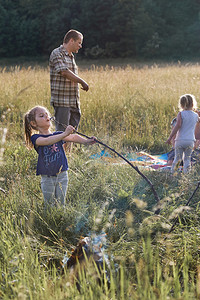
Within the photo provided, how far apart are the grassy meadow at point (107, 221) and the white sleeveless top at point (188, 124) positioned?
0.60m

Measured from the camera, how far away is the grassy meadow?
1.71 meters

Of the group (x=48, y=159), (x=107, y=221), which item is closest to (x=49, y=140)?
(x=48, y=159)

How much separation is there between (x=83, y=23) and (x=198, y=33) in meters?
11.9

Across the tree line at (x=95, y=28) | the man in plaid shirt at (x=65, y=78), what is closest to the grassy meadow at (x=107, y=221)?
the man in plaid shirt at (x=65, y=78)

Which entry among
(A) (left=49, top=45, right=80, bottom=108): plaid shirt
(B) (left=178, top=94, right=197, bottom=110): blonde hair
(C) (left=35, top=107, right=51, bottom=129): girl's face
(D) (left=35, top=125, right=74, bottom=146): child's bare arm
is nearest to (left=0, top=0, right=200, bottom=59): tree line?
(A) (left=49, top=45, right=80, bottom=108): plaid shirt

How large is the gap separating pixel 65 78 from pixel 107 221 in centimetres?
301

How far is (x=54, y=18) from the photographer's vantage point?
38.6 metres

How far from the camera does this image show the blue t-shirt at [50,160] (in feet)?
9.91

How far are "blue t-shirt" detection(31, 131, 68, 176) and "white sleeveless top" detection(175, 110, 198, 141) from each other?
2.02 meters

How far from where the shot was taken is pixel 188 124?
461cm

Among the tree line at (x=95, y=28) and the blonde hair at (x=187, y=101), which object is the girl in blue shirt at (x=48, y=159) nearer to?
the blonde hair at (x=187, y=101)

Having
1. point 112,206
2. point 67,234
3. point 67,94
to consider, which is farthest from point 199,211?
point 67,94

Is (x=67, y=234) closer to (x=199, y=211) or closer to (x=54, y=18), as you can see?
(x=199, y=211)

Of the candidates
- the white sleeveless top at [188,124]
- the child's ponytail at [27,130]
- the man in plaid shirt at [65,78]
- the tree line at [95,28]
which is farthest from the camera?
the tree line at [95,28]
